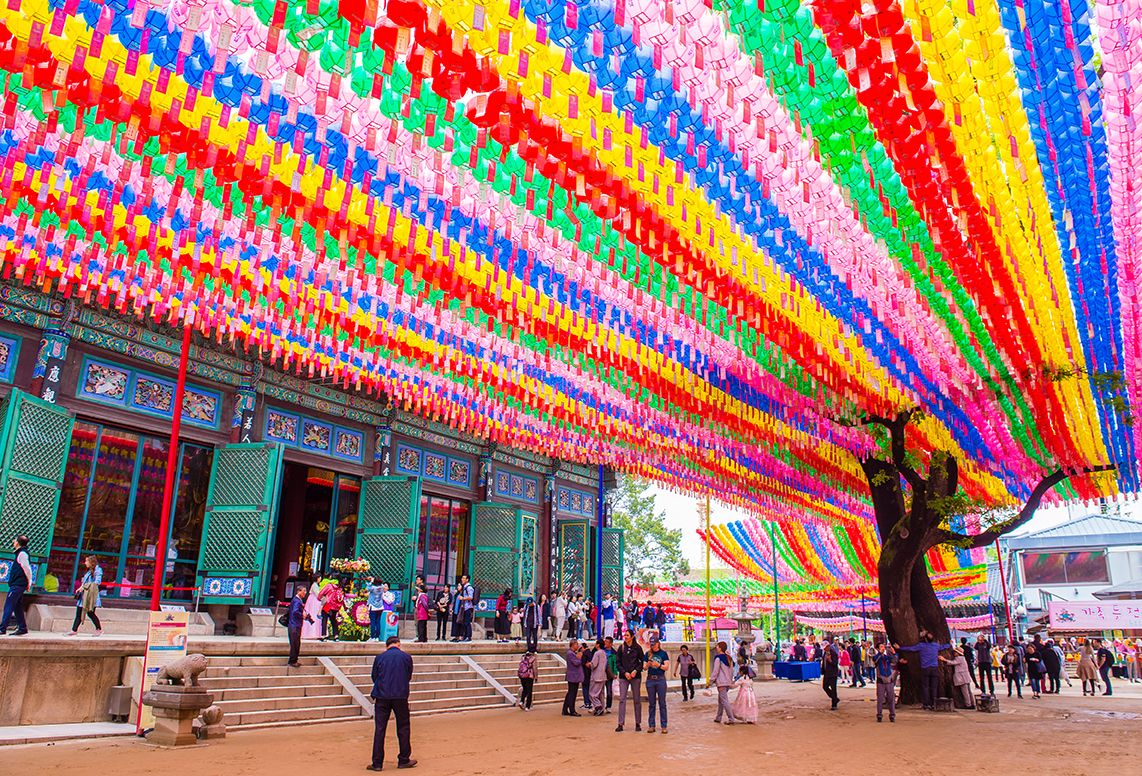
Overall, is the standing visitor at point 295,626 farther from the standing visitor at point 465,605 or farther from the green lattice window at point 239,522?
the standing visitor at point 465,605

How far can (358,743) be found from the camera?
28.5 feet

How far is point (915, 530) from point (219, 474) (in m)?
12.4

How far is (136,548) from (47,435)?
2.95 m

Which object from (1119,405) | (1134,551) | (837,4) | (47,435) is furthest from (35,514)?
(1134,551)

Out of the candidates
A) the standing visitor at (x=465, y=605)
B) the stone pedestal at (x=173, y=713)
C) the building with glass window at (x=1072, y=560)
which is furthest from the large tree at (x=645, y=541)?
the stone pedestal at (x=173, y=713)

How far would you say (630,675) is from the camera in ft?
36.6

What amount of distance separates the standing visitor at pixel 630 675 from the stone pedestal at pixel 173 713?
5.40m

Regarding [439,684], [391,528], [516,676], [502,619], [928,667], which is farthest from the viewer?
[502,619]

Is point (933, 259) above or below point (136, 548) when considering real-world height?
above

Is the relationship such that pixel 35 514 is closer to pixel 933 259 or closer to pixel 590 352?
pixel 590 352

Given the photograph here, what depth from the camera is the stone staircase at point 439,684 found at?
11.8 meters

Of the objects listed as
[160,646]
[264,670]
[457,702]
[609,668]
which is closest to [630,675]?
[609,668]

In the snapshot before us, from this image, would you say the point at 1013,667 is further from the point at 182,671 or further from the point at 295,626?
the point at 182,671

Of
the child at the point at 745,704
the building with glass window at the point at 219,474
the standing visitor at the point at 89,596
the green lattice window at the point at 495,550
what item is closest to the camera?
the standing visitor at the point at 89,596
